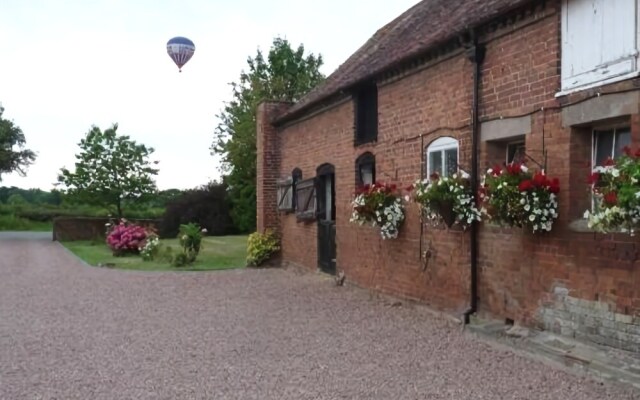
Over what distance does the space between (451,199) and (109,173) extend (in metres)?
26.7

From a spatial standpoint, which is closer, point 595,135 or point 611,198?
point 611,198

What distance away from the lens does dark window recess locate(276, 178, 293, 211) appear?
16095mm

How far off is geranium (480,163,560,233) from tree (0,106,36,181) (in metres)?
43.0

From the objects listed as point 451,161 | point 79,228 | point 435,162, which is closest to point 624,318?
point 451,161

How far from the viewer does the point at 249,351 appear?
24.4 ft

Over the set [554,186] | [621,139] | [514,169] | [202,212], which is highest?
[621,139]

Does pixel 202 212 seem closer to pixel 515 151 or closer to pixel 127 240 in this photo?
pixel 127 240

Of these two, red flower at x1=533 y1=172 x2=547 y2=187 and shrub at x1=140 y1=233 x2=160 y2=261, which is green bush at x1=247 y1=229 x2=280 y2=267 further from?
red flower at x1=533 y1=172 x2=547 y2=187

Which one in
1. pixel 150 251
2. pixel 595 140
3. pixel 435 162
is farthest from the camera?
pixel 150 251

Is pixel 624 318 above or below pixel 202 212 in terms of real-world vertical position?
below

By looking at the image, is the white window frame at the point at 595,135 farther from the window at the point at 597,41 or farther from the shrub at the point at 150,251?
the shrub at the point at 150,251

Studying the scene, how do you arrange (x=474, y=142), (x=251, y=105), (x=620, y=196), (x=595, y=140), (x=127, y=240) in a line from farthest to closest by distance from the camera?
(x=251, y=105) → (x=127, y=240) → (x=474, y=142) → (x=595, y=140) → (x=620, y=196)

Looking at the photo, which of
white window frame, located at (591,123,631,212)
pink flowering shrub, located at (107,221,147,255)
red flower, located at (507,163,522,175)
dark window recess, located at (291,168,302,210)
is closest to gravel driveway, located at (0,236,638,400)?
white window frame, located at (591,123,631,212)

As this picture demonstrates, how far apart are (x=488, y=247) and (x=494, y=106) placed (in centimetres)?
178
